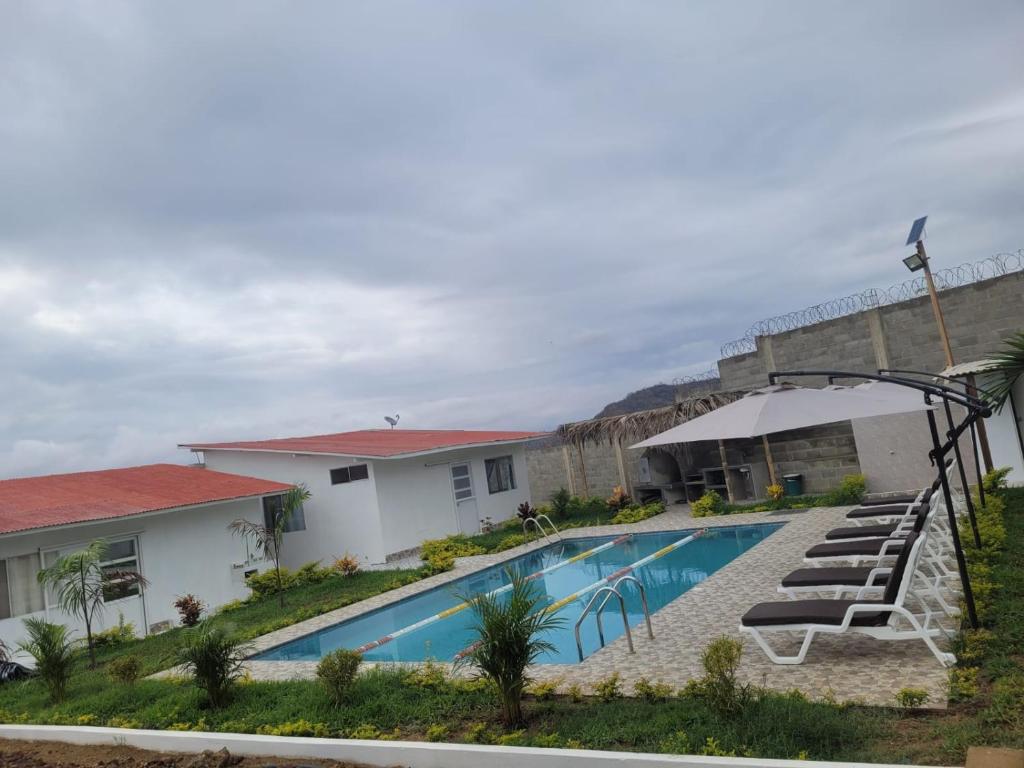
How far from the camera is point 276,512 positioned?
711 inches

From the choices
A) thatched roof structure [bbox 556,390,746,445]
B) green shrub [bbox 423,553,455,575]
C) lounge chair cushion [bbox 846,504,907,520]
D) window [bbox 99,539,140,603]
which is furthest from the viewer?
thatched roof structure [bbox 556,390,746,445]

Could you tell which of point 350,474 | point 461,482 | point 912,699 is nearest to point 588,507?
point 461,482

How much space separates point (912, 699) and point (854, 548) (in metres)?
4.23

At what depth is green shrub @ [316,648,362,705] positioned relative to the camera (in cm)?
652

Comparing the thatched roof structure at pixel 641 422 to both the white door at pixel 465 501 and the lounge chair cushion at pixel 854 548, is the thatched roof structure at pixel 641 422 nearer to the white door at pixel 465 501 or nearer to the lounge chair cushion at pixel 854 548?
the white door at pixel 465 501

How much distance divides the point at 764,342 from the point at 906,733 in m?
16.9

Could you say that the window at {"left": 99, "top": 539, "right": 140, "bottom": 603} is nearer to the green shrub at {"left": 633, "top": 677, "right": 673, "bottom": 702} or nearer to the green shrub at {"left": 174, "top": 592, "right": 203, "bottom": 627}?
the green shrub at {"left": 174, "top": 592, "right": 203, "bottom": 627}

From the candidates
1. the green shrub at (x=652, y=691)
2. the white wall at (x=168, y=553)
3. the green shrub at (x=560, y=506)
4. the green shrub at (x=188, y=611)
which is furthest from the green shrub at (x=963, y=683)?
the green shrub at (x=560, y=506)

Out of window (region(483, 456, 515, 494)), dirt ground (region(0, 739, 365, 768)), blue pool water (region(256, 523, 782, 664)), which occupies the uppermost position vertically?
window (region(483, 456, 515, 494))

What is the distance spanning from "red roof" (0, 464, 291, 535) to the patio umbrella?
11447 millimetres

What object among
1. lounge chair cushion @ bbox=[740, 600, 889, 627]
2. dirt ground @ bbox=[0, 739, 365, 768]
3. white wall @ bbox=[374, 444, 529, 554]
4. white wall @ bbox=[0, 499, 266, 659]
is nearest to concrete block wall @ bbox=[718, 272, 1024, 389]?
white wall @ bbox=[374, 444, 529, 554]

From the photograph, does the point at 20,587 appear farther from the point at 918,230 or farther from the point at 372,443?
the point at 918,230

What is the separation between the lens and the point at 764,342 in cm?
2012

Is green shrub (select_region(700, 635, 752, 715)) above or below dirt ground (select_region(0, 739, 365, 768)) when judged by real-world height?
above
